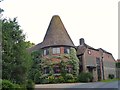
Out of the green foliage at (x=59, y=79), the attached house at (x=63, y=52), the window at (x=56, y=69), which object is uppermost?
the attached house at (x=63, y=52)

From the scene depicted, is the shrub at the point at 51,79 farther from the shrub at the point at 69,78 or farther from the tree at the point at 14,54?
the tree at the point at 14,54

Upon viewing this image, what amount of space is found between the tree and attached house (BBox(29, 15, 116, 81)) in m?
20.3

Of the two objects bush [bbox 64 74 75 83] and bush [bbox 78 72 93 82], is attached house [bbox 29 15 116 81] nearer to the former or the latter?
bush [bbox 64 74 75 83]

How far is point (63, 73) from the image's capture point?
43344 mm

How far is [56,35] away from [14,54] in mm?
23374

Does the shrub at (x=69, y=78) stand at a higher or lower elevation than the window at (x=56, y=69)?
lower

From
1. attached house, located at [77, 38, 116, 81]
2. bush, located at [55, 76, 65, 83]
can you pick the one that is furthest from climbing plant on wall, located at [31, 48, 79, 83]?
attached house, located at [77, 38, 116, 81]

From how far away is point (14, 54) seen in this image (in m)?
23.3

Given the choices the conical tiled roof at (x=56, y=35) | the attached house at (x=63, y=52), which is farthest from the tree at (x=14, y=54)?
the conical tiled roof at (x=56, y=35)

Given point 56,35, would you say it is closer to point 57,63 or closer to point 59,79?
point 57,63

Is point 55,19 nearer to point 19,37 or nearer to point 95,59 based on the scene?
point 95,59

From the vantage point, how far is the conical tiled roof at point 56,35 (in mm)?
45281

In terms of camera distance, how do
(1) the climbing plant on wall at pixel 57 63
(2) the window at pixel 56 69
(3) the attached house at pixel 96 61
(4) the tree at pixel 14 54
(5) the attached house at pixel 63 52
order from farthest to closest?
(3) the attached house at pixel 96 61
(5) the attached house at pixel 63 52
(2) the window at pixel 56 69
(1) the climbing plant on wall at pixel 57 63
(4) the tree at pixel 14 54

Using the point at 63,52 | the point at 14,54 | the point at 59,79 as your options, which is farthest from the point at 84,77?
the point at 14,54
